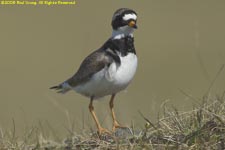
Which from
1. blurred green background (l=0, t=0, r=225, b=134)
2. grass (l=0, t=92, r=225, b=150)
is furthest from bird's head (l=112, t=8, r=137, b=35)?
blurred green background (l=0, t=0, r=225, b=134)

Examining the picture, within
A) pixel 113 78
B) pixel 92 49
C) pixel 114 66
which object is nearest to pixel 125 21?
pixel 114 66

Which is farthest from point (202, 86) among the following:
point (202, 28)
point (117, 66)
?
point (117, 66)

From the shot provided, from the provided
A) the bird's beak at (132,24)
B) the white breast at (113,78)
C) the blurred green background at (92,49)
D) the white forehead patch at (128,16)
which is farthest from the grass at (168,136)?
the blurred green background at (92,49)

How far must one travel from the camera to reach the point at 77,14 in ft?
103

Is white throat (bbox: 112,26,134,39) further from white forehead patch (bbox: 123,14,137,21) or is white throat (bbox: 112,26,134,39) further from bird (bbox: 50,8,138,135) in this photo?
white forehead patch (bbox: 123,14,137,21)

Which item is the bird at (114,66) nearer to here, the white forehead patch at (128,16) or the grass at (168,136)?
the white forehead patch at (128,16)

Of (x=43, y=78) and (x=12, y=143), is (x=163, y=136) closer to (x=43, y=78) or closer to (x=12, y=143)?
(x=12, y=143)

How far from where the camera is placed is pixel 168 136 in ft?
20.0

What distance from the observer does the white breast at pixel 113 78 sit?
7.87 meters

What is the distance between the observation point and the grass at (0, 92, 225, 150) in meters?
5.87

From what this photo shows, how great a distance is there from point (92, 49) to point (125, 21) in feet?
53.9

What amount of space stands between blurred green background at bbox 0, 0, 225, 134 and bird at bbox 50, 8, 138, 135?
535cm

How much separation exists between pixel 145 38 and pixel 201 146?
2191 cm

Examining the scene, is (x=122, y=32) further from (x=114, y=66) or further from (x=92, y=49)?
(x=92, y=49)
